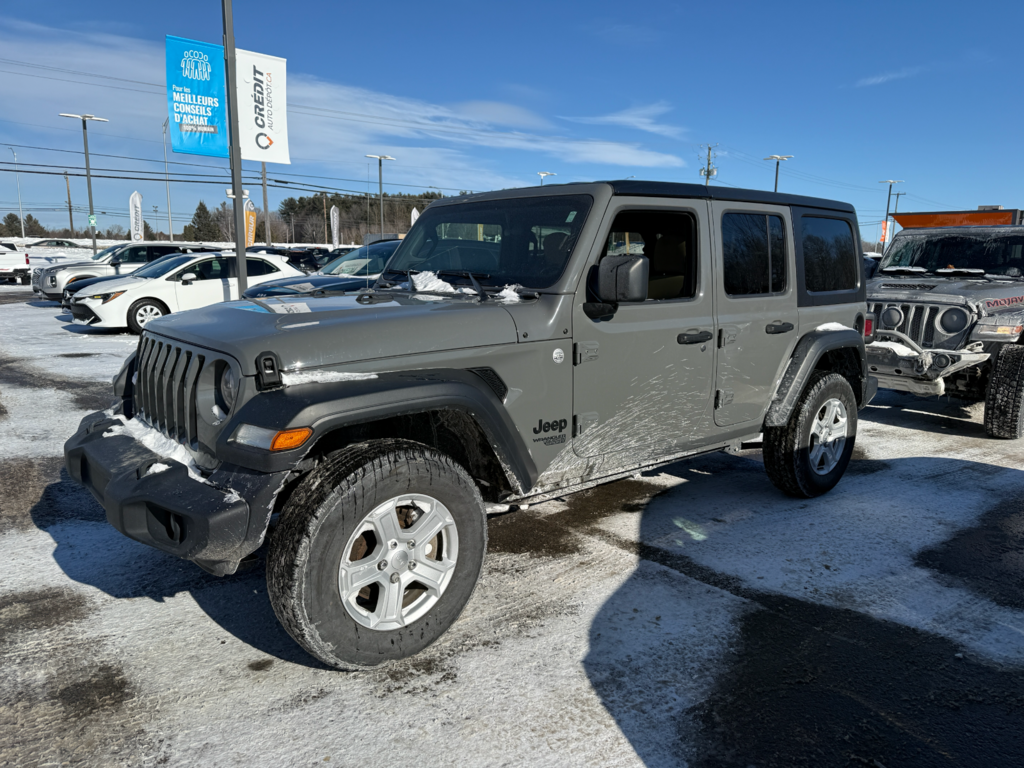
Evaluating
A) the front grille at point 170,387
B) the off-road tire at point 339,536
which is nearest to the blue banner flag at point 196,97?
the front grille at point 170,387

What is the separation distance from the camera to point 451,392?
9.71ft

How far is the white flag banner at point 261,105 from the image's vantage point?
1270 centimetres

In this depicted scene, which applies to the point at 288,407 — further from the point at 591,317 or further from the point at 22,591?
the point at 22,591

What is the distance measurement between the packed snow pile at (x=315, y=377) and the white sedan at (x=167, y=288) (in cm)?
1097

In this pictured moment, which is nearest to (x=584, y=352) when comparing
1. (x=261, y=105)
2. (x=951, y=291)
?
(x=951, y=291)

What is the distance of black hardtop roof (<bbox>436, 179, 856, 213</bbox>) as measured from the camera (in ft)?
12.3

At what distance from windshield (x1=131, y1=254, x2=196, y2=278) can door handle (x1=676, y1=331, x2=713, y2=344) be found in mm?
12172

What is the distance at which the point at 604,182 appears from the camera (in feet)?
12.1

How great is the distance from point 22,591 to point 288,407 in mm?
2039

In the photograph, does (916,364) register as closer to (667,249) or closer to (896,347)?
(896,347)

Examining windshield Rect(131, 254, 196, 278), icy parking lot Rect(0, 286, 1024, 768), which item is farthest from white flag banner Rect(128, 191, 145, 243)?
icy parking lot Rect(0, 286, 1024, 768)

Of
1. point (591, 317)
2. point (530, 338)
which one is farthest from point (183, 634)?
point (591, 317)

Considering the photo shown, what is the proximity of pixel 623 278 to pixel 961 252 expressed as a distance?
22.5 feet

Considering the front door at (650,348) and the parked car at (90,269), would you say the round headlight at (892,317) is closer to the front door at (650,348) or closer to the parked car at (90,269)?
the front door at (650,348)
